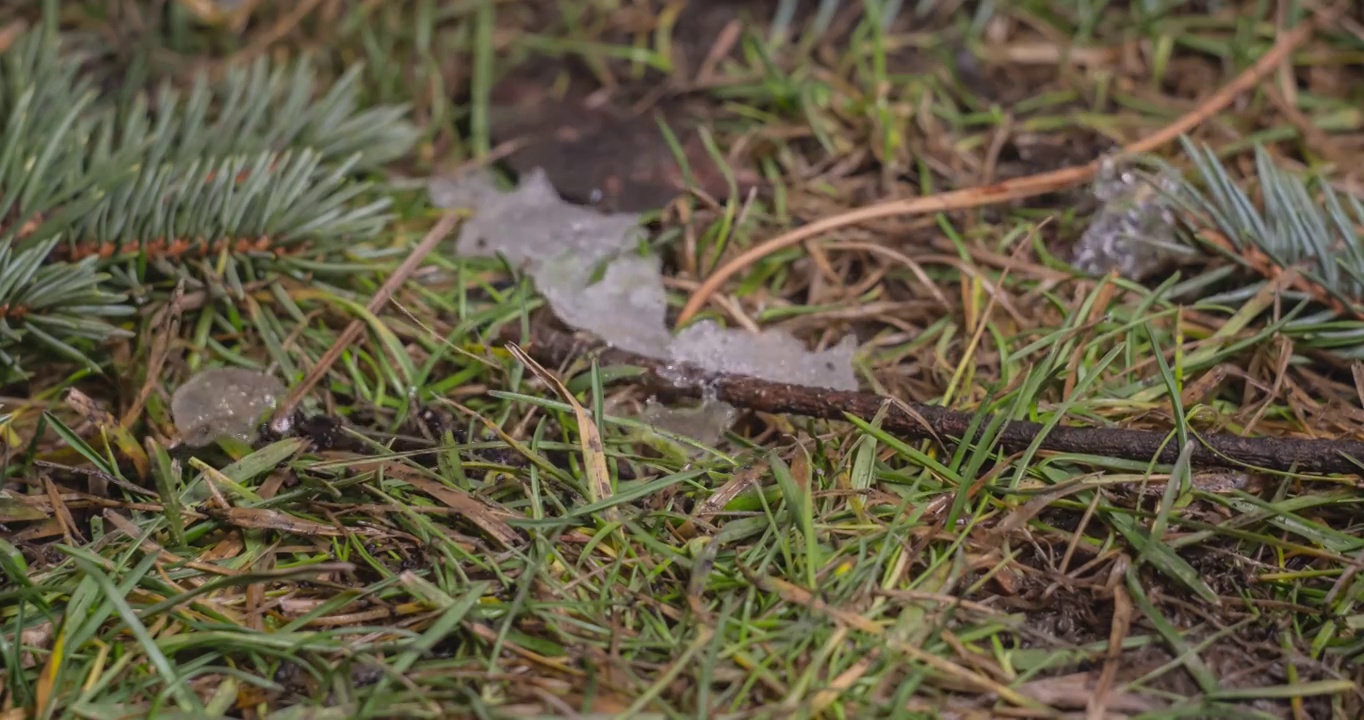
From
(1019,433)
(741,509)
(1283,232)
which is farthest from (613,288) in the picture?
(1283,232)

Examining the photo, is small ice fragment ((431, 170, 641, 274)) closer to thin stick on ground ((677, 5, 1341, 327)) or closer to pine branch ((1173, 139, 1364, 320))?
thin stick on ground ((677, 5, 1341, 327))

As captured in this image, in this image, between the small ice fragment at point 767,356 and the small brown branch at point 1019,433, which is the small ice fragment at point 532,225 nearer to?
the small ice fragment at point 767,356

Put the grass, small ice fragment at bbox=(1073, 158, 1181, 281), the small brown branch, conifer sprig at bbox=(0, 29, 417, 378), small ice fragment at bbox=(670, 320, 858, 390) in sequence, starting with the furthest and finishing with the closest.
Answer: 1. small ice fragment at bbox=(1073, 158, 1181, 281)
2. small ice fragment at bbox=(670, 320, 858, 390)
3. conifer sprig at bbox=(0, 29, 417, 378)
4. the small brown branch
5. the grass

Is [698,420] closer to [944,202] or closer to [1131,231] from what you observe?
[944,202]

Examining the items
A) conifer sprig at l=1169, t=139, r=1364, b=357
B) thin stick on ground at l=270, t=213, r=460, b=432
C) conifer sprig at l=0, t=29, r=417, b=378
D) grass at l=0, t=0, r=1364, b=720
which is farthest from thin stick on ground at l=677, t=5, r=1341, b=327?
conifer sprig at l=0, t=29, r=417, b=378

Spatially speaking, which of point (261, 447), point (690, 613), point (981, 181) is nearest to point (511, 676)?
point (690, 613)
